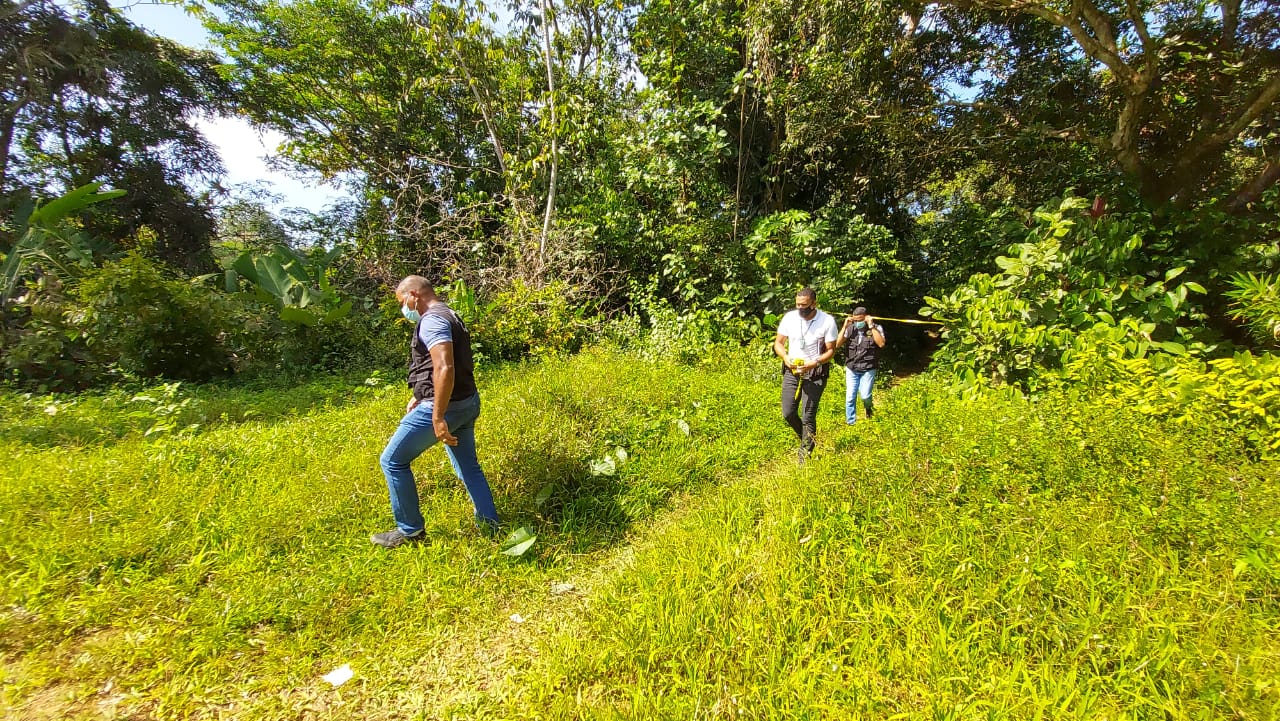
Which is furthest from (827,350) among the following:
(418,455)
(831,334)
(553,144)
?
(553,144)

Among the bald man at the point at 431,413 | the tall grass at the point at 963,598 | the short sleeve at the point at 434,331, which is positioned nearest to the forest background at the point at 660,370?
the tall grass at the point at 963,598

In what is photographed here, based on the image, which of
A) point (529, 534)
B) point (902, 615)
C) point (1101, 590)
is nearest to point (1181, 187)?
point (1101, 590)

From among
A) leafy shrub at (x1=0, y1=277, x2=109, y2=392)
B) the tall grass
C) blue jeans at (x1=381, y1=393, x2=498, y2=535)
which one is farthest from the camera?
leafy shrub at (x1=0, y1=277, x2=109, y2=392)

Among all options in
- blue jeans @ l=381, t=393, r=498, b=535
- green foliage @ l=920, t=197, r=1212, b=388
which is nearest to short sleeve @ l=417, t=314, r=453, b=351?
blue jeans @ l=381, t=393, r=498, b=535

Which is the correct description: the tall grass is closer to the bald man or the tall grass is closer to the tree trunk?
the bald man

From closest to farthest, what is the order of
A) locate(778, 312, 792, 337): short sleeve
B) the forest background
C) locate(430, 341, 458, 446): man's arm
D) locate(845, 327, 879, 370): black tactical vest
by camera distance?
1. the forest background
2. locate(430, 341, 458, 446): man's arm
3. locate(778, 312, 792, 337): short sleeve
4. locate(845, 327, 879, 370): black tactical vest

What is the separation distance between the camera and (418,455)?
283cm

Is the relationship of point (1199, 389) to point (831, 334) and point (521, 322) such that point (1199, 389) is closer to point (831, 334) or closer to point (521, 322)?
point (831, 334)

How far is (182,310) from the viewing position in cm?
622

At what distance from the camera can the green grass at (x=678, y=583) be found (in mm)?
1796

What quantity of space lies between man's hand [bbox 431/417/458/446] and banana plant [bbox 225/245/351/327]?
5.45 meters

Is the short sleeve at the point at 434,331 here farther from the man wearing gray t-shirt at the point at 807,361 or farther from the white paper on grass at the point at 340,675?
the man wearing gray t-shirt at the point at 807,361

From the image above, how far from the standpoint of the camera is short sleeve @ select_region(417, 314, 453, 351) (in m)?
2.60

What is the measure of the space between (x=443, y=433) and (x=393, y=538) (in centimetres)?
85
